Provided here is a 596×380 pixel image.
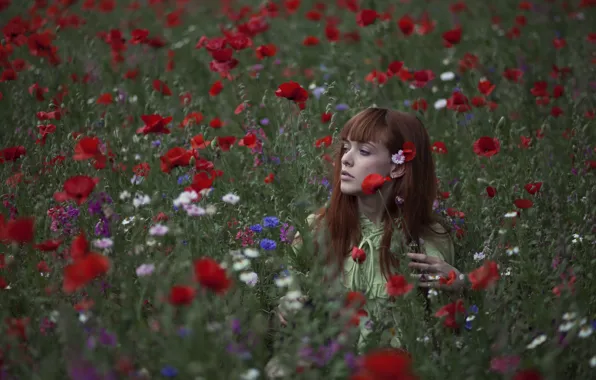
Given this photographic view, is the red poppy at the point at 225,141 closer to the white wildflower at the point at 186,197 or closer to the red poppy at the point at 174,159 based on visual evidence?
the red poppy at the point at 174,159

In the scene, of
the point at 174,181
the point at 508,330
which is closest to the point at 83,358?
the point at 508,330

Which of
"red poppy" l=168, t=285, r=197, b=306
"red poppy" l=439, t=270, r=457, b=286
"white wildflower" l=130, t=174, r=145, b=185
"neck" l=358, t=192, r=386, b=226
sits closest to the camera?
"red poppy" l=168, t=285, r=197, b=306

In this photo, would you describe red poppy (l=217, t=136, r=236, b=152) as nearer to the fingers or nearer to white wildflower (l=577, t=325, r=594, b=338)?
the fingers

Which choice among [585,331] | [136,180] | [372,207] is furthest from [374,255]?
[136,180]

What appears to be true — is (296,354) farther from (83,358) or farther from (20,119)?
(20,119)

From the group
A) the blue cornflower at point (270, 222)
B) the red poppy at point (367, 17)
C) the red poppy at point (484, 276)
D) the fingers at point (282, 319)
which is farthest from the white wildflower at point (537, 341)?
the red poppy at point (367, 17)

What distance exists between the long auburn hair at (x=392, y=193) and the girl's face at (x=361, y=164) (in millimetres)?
32

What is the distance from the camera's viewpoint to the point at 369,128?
299 centimetres

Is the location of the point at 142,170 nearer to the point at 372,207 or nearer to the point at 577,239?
the point at 372,207

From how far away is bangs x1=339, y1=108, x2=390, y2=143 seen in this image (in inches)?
118

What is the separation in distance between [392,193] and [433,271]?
447 mm

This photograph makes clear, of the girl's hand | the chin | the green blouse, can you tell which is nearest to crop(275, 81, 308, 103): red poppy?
the chin

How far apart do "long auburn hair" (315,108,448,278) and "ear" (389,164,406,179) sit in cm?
1

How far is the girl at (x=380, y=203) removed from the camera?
292cm
